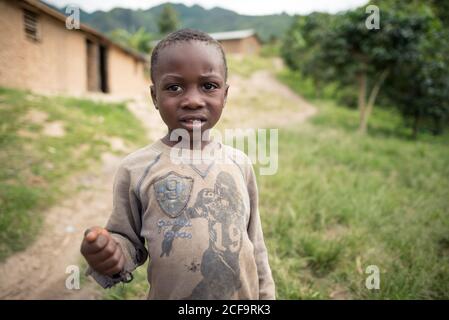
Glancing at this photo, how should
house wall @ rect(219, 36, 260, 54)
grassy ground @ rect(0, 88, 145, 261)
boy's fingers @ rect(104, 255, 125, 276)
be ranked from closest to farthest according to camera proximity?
1. boy's fingers @ rect(104, 255, 125, 276)
2. grassy ground @ rect(0, 88, 145, 261)
3. house wall @ rect(219, 36, 260, 54)

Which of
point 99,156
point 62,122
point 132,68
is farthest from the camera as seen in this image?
point 132,68

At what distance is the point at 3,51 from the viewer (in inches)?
298

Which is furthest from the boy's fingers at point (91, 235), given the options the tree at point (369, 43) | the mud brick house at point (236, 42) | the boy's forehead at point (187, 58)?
the mud brick house at point (236, 42)

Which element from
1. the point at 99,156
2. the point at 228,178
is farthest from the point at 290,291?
the point at 99,156

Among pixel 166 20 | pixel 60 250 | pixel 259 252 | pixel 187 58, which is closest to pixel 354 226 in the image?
pixel 259 252

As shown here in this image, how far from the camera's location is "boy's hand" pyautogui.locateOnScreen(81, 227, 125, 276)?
34.4 inches

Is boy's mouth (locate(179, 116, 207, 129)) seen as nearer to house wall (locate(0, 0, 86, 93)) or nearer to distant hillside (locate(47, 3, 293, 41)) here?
house wall (locate(0, 0, 86, 93))

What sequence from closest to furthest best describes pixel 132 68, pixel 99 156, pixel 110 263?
pixel 110 263
pixel 99 156
pixel 132 68

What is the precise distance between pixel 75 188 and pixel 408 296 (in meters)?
4.04

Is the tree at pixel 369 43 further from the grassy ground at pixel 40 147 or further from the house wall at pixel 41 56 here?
the house wall at pixel 41 56

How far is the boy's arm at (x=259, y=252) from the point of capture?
1.30 m

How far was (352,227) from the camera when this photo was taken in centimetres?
311

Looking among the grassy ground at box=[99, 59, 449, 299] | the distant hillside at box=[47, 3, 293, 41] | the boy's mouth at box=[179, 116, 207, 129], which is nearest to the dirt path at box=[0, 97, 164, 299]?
the grassy ground at box=[99, 59, 449, 299]
